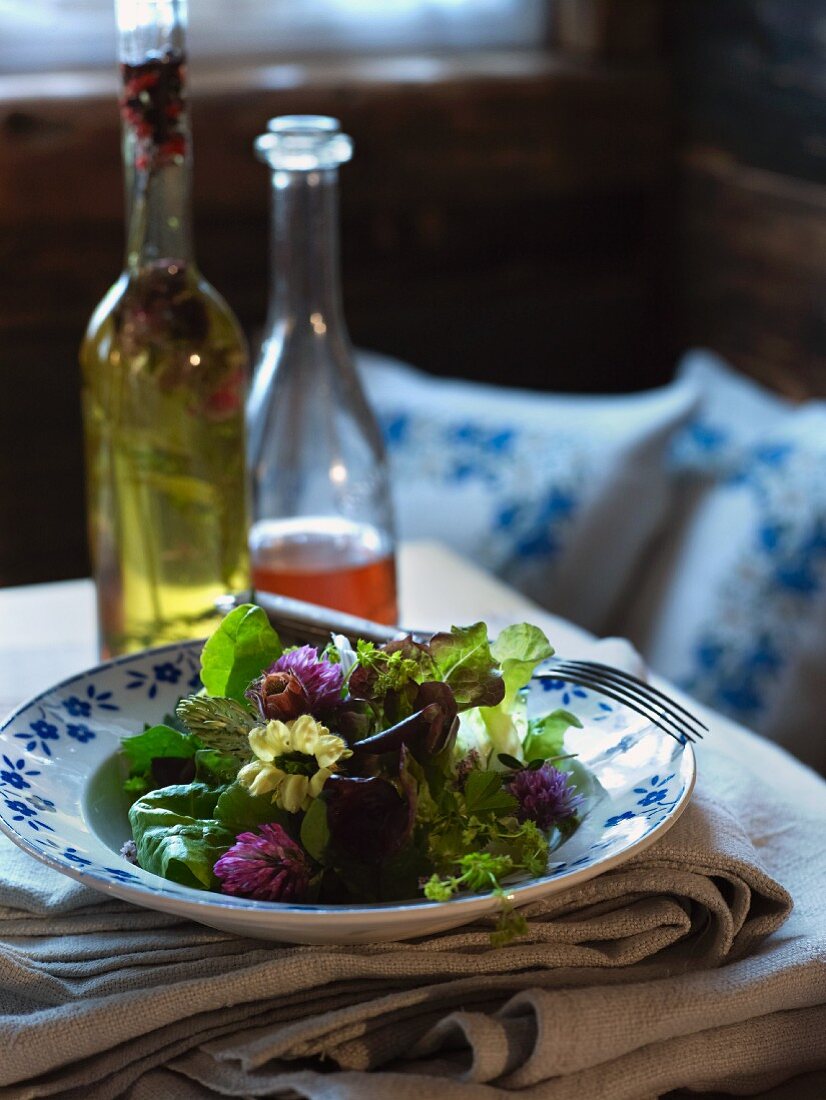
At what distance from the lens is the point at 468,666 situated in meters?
0.59

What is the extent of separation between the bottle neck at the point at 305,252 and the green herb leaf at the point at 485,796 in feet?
1.61

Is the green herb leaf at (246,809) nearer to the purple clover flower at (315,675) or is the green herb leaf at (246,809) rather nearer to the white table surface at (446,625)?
the purple clover flower at (315,675)

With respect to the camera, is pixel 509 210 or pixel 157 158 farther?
pixel 509 210

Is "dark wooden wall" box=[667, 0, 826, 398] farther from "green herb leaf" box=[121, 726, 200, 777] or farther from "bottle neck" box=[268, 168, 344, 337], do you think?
"green herb leaf" box=[121, 726, 200, 777]

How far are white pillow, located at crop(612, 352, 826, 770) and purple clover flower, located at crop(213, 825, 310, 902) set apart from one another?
103 centimetres

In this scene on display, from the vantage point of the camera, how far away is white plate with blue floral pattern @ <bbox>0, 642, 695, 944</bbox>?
20.3 inches

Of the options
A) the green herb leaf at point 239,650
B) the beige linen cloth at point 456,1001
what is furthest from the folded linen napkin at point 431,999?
the green herb leaf at point 239,650

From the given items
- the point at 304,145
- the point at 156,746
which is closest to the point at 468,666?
the point at 156,746

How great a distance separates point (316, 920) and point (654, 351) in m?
1.81

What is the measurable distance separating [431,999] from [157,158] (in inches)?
20.9

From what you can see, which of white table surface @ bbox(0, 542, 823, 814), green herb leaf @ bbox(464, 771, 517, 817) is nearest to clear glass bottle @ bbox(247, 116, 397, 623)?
white table surface @ bbox(0, 542, 823, 814)

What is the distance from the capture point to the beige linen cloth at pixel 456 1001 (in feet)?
1.75

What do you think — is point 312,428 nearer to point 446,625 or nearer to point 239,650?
point 446,625

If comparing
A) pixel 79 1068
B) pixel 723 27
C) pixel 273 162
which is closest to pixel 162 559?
pixel 273 162
